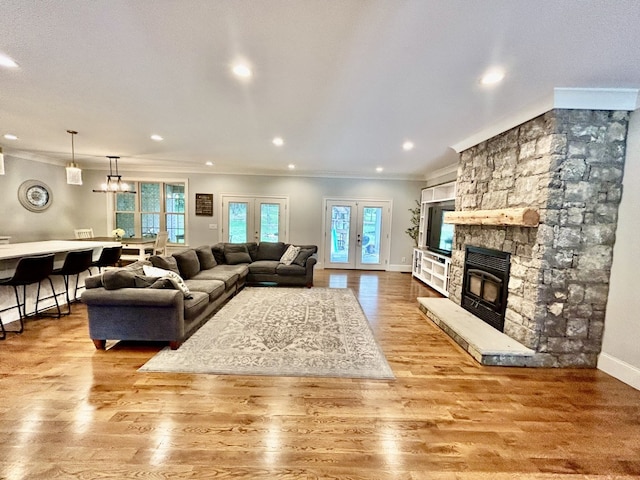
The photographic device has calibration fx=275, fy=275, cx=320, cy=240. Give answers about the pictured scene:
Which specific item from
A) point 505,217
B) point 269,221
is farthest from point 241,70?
point 269,221

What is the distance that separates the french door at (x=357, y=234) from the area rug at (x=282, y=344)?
3.32m

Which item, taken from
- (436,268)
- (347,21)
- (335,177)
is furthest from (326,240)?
(347,21)

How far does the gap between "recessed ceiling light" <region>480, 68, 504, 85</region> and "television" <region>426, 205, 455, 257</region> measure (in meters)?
3.30

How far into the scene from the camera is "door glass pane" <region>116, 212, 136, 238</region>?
7.52 metres

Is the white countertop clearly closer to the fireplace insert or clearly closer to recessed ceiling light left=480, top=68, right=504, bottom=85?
recessed ceiling light left=480, top=68, right=504, bottom=85

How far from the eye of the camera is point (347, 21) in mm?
1663

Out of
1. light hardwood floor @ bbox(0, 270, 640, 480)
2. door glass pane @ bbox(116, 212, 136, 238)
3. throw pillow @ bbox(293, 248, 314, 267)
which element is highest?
door glass pane @ bbox(116, 212, 136, 238)

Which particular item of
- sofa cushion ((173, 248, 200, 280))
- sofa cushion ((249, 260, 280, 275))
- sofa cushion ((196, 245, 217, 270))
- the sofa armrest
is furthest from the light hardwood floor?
sofa cushion ((249, 260, 280, 275))

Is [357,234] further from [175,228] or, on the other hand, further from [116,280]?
[116,280]

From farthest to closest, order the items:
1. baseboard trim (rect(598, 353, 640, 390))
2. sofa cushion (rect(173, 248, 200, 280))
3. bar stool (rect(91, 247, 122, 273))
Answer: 1. bar stool (rect(91, 247, 122, 273))
2. sofa cushion (rect(173, 248, 200, 280))
3. baseboard trim (rect(598, 353, 640, 390))

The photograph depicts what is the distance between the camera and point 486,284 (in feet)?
11.8

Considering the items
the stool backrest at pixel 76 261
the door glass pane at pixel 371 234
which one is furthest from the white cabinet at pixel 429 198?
the stool backrest at pixel 76 261

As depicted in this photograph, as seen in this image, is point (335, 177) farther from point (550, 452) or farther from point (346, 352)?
point (550, 452)

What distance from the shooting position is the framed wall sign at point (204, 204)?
7539mm
